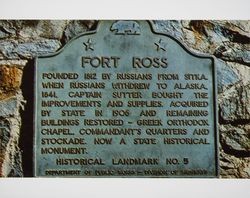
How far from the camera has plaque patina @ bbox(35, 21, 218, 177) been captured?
3.88 m

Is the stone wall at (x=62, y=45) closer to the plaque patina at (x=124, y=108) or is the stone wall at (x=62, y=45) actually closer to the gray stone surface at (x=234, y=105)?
the gray stone surface at (x=234, y=105)

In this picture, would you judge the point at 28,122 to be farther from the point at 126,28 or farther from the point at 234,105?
the point at 234,105

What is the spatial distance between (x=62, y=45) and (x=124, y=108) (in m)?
0.76

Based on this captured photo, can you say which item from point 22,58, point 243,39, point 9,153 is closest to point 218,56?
point 243,39

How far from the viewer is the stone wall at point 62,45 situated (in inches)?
156

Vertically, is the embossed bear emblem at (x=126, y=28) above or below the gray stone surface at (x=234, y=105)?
above

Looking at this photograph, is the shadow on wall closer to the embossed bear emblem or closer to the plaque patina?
the plaque patina

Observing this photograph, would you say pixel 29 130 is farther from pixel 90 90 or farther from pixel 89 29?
pixel 89 29

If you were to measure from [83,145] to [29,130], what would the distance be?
0.47m

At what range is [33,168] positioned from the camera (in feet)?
12.7

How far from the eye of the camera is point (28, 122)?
395cm

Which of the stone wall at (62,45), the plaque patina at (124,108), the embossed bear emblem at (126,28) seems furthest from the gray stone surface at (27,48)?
the embossed bear emblem at (126,28)

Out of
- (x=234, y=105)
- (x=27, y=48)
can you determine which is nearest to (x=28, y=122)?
(x=27, y=48)

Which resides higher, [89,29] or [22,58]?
[89,29]
